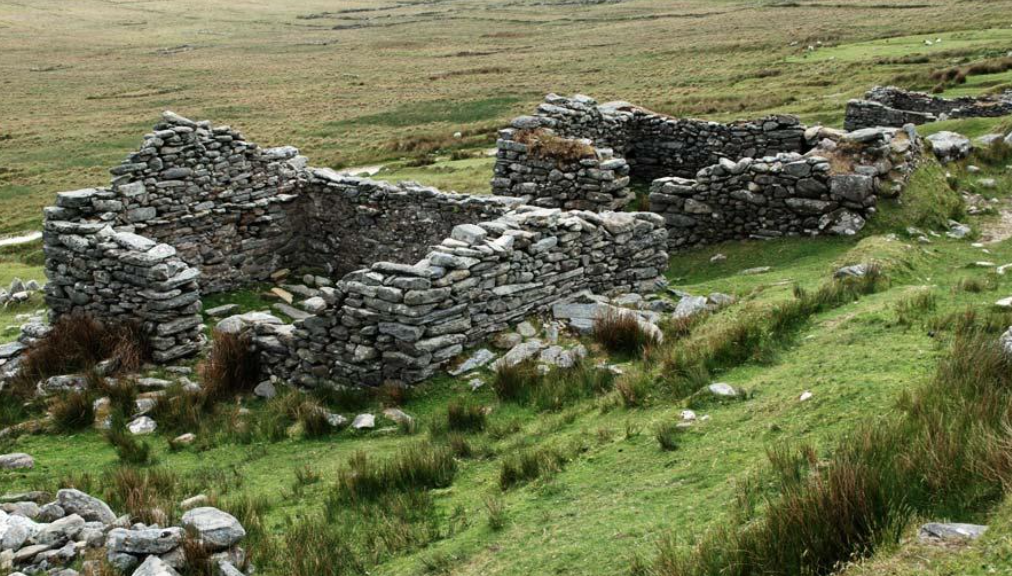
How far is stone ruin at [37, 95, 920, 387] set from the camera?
Result: 11.2 metres

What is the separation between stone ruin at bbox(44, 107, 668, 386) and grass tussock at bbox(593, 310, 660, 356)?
4.09ft

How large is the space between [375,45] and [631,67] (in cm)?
5278

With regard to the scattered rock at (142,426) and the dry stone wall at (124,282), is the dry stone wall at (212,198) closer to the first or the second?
the dry stone wall at (124,282)

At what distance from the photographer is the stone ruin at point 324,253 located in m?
11.0

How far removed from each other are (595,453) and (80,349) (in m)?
8.09

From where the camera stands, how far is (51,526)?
7.29 m

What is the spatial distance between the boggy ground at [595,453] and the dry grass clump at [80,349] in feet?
5.91

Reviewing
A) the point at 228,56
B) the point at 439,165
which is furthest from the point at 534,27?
the point at 439,165

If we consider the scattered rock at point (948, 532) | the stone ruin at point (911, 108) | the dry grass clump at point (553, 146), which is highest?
the scattered rock at point (948, 532)

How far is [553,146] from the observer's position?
16.9 metres

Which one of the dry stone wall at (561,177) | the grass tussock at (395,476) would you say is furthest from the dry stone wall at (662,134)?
the grass tussock at (395,476)

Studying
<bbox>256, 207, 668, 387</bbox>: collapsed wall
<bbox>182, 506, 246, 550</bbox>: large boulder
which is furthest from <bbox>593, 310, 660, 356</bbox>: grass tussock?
<bbox>182, 506, 246, 550</bbox>: large boulder

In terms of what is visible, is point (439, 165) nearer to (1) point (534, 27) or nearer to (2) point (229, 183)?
(2) point (229, 183)

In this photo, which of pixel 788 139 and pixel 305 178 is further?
pixel 788 139
